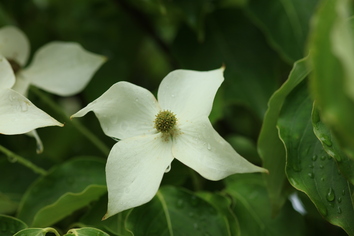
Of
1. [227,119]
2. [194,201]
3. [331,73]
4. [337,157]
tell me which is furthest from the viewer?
[227,119]

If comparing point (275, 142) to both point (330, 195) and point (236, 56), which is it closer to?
point (330, 195)

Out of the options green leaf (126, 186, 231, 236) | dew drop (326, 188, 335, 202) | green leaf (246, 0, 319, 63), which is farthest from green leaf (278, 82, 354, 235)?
green leaf (246, 0, 319, 63)

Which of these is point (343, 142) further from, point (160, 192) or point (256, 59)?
point (256, 59)

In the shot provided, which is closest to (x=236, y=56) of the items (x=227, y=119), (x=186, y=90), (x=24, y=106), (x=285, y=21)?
(x=285, y=21)

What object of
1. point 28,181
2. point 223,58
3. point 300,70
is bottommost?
point 28,181

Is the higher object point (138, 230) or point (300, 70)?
point (300, 70)

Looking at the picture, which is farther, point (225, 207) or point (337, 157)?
point (225, 207)

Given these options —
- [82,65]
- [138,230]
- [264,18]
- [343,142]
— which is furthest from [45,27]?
[343,142]
